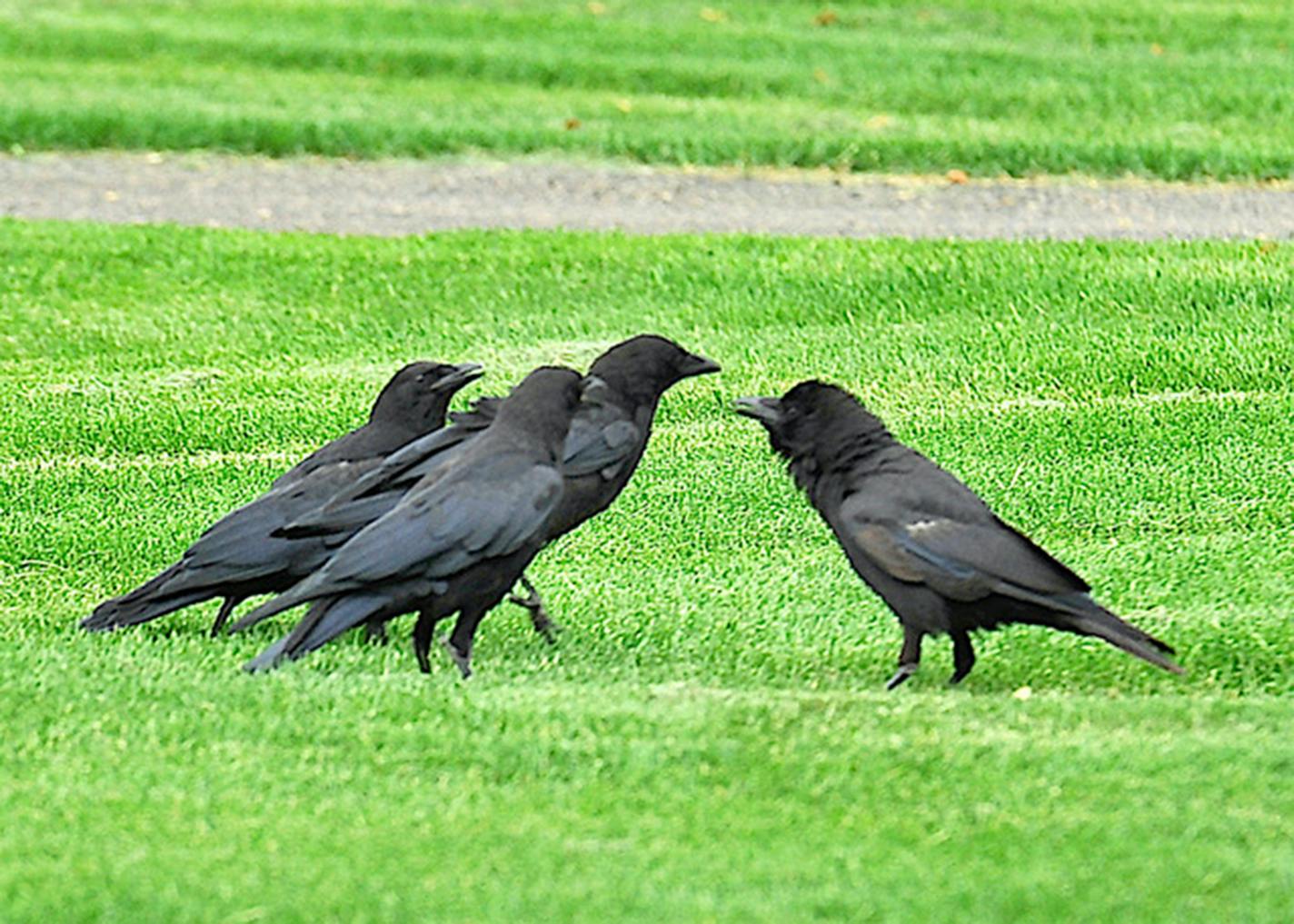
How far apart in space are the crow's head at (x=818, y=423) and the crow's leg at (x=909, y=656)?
613mm

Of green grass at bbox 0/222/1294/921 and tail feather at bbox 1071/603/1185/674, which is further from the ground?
tail feather at bbox 1071/603/1185/674

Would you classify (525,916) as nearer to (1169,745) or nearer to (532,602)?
(1169,745)

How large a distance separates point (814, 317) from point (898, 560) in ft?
17.9

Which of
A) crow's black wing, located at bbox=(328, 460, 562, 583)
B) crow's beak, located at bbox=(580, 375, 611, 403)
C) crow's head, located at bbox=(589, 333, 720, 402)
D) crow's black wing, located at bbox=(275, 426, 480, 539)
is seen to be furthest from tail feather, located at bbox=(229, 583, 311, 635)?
crow's head, located at bbox=(589, 333, 720, 402)

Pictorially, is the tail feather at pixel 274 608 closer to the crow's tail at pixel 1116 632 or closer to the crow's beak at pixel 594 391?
the crow's beak at pixel 594 391

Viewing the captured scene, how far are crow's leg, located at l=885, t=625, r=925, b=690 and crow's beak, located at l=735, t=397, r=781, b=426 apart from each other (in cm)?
83

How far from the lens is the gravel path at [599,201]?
13227 millimetres

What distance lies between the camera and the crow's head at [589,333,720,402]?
7.05m

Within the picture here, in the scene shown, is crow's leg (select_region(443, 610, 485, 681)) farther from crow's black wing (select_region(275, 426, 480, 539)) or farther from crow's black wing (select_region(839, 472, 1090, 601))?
crow's black wing (select_region(839, 472, 1090, 601))

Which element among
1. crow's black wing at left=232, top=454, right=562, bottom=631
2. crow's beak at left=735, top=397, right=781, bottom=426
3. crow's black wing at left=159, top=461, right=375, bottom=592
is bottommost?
crow's black wing at left=159, top=461, right=375, bottom=592

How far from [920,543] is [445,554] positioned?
1268 mm

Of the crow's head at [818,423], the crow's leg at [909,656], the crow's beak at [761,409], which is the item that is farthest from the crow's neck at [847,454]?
the crow's leg at [909,656]

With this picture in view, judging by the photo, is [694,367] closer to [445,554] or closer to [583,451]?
[583,451]

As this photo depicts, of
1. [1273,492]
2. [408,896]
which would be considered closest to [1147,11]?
[1273,492]
